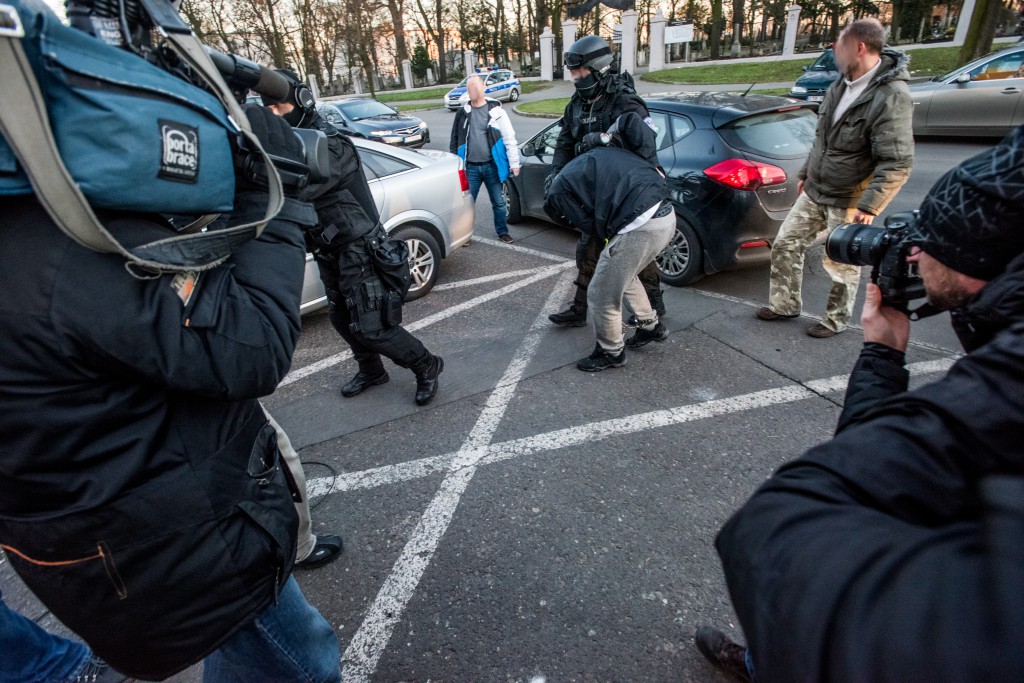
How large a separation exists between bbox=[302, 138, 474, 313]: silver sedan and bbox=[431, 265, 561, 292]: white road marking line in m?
0.17

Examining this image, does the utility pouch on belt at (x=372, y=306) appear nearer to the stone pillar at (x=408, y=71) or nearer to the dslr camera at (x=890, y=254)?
the dslr camera at (x=890, y=254)

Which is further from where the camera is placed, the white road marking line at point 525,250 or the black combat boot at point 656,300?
the white road marking line at point 525,250

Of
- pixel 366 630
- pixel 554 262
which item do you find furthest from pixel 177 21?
pixel 554 262

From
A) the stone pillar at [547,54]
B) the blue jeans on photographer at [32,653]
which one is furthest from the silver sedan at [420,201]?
the stone pillar at [547,54]

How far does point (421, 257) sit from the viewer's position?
5.14 meters

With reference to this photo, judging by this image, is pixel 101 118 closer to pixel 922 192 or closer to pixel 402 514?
pixel 402 514

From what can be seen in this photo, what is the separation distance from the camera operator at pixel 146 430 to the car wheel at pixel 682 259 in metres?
3.87

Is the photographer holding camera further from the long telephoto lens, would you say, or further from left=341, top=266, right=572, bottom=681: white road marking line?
the long telephoto lens

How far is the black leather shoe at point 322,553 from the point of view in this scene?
2.42 metres

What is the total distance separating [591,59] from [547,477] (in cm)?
255

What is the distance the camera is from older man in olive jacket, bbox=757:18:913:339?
3.30 metres

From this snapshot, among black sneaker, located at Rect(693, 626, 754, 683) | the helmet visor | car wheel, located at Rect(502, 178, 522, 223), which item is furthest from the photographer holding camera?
car wheel, located at Rect(502, 178, 522, 223)

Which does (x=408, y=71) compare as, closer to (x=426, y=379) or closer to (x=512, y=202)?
(x=512, y=202)

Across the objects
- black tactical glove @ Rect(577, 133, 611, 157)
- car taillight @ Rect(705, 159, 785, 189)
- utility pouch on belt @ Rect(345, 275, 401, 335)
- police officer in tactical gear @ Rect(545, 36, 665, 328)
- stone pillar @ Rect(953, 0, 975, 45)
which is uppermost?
stone pillar @ Rect(953, 0, 975, 45)
